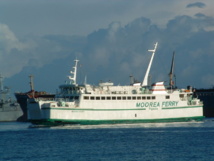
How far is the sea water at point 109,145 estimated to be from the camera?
5150 cm

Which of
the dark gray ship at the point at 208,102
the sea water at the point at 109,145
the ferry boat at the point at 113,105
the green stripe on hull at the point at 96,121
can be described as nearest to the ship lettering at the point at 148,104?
the ferry boat at the point at 113,105

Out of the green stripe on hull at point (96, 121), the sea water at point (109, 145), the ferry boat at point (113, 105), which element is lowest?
the sea water at point (109, 145)

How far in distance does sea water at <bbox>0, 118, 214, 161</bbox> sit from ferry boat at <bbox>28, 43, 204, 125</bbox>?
3883mm

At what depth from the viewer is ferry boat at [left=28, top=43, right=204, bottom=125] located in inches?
3369

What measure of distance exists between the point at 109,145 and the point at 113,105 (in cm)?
2885

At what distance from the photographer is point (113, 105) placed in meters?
88.8

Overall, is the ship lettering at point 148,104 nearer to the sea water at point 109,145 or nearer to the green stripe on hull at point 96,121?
the green stripe on hull at point 96,121

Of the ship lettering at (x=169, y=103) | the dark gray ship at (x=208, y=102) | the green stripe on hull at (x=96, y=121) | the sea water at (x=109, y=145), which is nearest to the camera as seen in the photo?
the sea water at (x=109, y=145)

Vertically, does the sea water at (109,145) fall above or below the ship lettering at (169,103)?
below

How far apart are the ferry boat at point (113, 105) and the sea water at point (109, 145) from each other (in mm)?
3883

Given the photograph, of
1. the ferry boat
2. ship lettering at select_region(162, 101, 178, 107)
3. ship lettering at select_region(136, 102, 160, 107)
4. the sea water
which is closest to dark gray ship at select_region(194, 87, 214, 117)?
the ferry boat

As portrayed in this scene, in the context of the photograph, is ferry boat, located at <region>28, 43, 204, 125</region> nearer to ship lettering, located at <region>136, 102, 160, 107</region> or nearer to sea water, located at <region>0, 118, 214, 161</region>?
ship lettering, located at <region>136, 102, 160, 107</region>

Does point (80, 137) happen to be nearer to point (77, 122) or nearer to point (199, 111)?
point (77, 122)

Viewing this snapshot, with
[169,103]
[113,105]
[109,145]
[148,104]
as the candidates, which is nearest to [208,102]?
[169,103]
